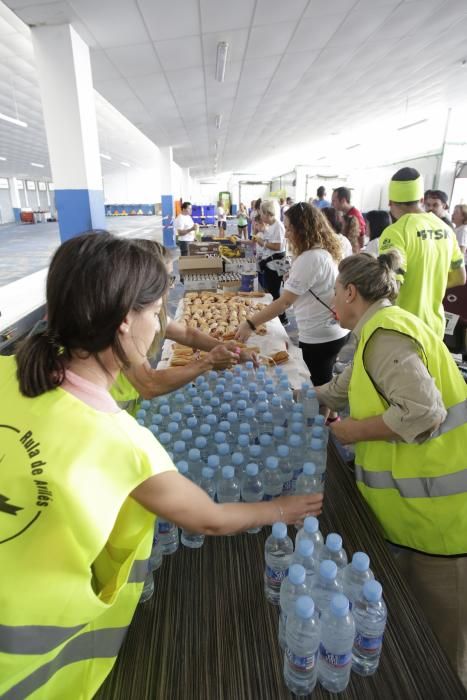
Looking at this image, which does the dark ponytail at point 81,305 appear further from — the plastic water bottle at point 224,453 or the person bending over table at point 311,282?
the person bending over table at point 311,282

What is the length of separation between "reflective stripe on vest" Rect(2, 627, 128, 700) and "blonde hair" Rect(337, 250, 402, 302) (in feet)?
4.17

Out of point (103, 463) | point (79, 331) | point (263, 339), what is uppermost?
point (79, 331)

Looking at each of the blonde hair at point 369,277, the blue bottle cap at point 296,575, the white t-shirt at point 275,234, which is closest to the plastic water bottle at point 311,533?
the blue bottle cap at point 296,575

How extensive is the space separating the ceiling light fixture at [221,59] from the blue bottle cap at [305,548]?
5735 millimetres

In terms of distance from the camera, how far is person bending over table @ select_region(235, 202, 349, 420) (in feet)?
8.38

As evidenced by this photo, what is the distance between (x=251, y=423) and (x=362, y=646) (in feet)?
2.94

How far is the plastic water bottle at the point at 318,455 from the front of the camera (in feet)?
4.33

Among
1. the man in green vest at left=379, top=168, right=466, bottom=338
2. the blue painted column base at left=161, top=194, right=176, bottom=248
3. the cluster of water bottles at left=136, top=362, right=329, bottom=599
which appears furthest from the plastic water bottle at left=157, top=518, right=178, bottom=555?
the blue painted column base at left=161, top=194, right=176, bottom=248

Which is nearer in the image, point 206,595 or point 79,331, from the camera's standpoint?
point 79,331

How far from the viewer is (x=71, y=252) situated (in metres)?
0.80

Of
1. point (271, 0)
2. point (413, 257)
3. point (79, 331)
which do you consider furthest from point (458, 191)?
point (79, 331)

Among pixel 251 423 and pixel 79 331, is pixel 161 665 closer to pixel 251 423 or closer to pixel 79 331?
pixel 79 331

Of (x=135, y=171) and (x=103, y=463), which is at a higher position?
(x=135, y=171)

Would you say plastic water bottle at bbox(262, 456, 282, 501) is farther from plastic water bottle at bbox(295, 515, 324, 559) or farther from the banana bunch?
the banana bunch
